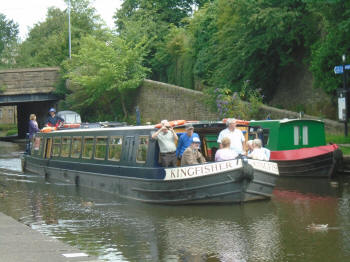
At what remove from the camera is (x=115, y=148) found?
52.3 ft

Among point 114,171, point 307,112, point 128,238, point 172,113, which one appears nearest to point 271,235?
point 128,238

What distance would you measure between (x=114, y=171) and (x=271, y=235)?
21.6 ft

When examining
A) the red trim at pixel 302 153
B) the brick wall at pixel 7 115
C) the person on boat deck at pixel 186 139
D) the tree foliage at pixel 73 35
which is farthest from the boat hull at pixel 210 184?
the brick wall at pixel 7 115

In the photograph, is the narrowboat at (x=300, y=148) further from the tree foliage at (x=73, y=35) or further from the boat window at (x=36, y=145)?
the tree foliage at (x=73, y=35)

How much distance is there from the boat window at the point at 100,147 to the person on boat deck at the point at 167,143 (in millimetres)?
3309

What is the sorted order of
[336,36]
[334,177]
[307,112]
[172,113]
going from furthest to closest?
[172,113] → [307,112] → [336,36] → [334,177]

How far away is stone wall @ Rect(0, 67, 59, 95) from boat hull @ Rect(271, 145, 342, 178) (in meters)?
31.8

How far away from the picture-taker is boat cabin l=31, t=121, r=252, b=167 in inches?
559

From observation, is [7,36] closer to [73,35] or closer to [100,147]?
[73,35]

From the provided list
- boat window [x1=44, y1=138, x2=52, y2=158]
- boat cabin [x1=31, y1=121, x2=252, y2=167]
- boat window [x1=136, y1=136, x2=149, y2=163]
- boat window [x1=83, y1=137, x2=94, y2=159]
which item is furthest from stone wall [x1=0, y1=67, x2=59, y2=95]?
boat window [x1=136, y1=136, x2=149, y2=163]

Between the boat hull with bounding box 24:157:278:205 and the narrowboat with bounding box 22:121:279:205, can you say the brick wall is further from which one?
the boat hull with bounding box 24:157:278:205

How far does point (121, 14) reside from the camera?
191ft

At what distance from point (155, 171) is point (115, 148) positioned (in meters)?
Result: 2.58

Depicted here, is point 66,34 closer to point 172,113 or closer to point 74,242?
point 172,113
